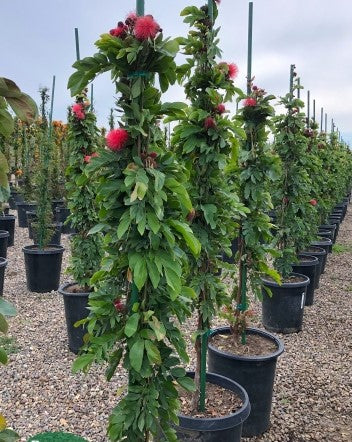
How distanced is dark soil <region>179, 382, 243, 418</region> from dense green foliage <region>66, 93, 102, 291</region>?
1.97 m

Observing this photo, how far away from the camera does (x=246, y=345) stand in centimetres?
348

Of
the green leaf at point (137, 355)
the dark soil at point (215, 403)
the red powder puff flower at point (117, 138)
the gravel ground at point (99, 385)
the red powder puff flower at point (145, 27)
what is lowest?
the gravel ground at point (99, 385)

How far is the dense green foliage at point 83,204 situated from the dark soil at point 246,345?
5.08ft

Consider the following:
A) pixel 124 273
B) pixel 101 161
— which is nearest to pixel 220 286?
pixel 124 273

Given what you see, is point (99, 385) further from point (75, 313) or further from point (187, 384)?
point (187, 384)

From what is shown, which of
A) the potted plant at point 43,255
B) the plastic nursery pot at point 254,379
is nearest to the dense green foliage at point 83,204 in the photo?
the potted plant at point 43,255

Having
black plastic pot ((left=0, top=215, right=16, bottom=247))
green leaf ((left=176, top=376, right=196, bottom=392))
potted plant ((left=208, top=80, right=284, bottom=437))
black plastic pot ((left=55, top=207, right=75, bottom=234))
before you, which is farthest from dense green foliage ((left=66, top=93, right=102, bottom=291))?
black plastic pot ((left=55, top=207, right=75, bottom=234))

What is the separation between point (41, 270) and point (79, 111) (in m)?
2.41

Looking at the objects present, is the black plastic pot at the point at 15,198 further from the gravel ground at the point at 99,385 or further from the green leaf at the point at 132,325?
the green leaf at the point at 132,325

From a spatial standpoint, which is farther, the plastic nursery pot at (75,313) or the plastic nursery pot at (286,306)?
the plastic nursery pot at (286,306)

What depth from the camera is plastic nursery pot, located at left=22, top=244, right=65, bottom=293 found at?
5.91 metres

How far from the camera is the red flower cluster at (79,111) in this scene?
441 centimetres

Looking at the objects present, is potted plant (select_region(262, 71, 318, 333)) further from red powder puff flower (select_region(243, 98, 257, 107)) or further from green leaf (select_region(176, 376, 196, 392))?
green leaf (select_region(176, 376, 196, 392))

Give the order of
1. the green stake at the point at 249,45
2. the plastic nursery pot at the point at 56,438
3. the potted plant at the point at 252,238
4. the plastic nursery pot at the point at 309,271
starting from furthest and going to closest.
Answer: the plastic nursery pot at the point at 309,271
the green stake at the point at 249,45
the potted plant at the point at 252,238
the plastic nursery pot at the point at 56,438
